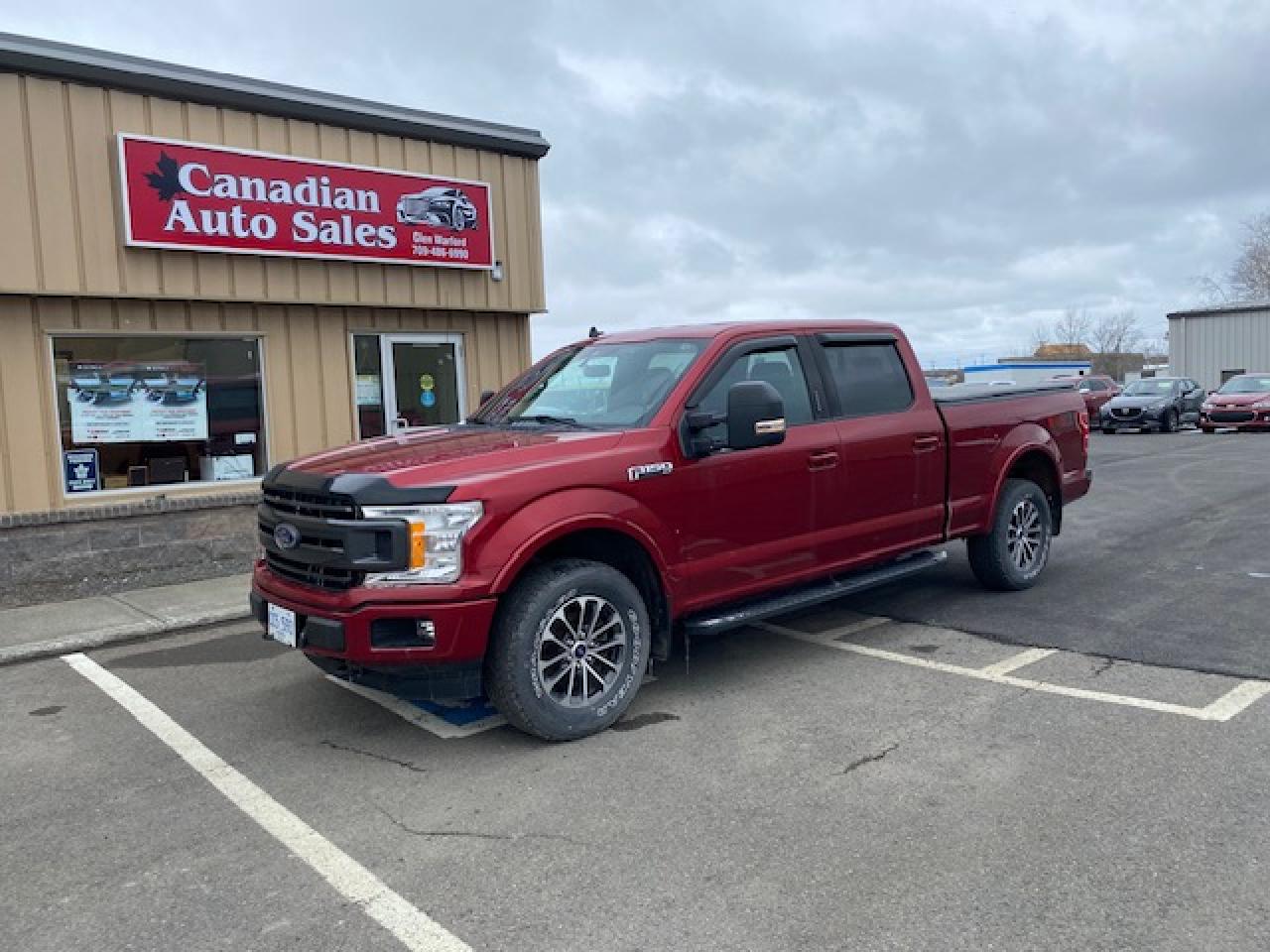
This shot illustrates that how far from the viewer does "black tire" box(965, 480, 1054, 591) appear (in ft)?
23.7

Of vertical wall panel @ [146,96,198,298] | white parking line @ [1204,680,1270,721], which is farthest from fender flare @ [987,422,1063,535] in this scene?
vertical wall panel @ [146,96,198,298]

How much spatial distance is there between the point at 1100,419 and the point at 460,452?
2592 cm

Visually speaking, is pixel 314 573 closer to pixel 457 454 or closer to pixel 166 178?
pixel 457 454

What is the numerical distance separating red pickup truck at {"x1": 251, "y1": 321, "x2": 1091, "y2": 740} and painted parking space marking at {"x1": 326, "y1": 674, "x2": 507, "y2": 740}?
0.47 meters

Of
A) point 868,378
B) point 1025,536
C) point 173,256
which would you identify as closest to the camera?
point 868,378

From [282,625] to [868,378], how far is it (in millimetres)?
3850

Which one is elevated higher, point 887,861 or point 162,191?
point 162,191

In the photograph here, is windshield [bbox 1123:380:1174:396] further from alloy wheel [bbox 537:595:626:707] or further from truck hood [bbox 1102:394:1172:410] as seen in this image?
alloy wheel [bbox 537:595:626:707]

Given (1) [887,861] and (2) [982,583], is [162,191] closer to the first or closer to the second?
(2) [982,583]

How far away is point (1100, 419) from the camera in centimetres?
2697

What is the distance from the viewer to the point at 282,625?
4770mm

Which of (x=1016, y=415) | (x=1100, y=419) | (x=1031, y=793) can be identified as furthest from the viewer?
(x=1100, y=419)

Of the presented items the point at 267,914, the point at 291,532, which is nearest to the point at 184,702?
the point at 291,532

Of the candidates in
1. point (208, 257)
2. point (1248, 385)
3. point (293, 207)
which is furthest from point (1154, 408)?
point (208, 257)
